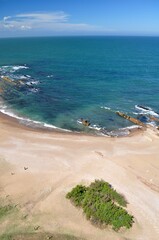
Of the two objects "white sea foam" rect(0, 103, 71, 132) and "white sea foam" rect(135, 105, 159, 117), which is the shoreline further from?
"white sea foam" rect(135, 105, 159, 117)

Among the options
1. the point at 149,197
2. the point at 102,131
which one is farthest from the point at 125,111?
the point at 149,197

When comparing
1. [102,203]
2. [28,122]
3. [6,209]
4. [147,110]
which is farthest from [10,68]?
[102,203]

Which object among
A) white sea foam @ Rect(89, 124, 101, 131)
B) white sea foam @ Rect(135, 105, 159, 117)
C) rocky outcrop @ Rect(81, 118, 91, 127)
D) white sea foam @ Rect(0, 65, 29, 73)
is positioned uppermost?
white sea foam @ Rect(0, 65, 29, 73)

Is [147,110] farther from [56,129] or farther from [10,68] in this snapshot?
[10,68]

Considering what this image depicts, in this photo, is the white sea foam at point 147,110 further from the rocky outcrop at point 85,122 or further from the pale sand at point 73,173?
the rocky outcrop at point 85,122

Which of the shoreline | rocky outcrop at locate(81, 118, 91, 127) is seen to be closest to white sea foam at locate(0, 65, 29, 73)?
the shoreline

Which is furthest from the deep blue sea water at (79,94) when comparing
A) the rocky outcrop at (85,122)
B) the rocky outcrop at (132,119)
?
the rocky outcrop at (132,119)

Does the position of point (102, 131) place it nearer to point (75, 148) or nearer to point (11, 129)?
point (75, 148)
